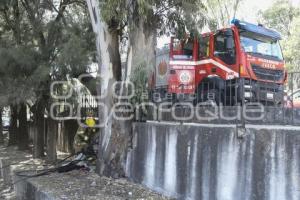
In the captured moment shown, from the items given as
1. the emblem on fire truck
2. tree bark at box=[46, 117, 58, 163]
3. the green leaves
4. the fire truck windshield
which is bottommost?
tree bark at box=[46, 117, 58, 163]

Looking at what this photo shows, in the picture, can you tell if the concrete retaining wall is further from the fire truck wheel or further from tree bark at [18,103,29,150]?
tree bark at [18,103,29,150]

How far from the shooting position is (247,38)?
11445 millimetres

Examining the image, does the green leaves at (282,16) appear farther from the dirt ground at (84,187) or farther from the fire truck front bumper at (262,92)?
the dirt ground at (84,187)

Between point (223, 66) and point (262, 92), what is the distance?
1285 millimetres

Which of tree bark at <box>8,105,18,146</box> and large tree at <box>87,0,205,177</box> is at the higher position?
large tree at <box>87,0,205,177</box>

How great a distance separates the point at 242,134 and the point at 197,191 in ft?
4.89

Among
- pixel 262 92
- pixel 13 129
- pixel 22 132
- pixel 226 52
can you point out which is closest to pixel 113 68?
pixel 226 52

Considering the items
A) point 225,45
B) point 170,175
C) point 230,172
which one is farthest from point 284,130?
point 225,45

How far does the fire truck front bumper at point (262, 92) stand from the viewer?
10.4m

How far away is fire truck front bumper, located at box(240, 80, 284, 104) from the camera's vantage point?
34.3 ft

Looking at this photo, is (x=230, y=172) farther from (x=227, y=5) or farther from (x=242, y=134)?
(x=227, y=5)

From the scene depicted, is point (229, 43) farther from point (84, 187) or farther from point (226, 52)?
point (84, 187)

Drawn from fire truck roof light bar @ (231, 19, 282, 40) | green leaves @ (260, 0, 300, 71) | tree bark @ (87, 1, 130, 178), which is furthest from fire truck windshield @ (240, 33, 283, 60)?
green leaves @ (260, 0, 300, 71)

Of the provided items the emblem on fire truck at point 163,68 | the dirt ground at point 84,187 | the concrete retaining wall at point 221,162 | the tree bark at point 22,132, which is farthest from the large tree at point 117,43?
the tree bark at point 22,132
